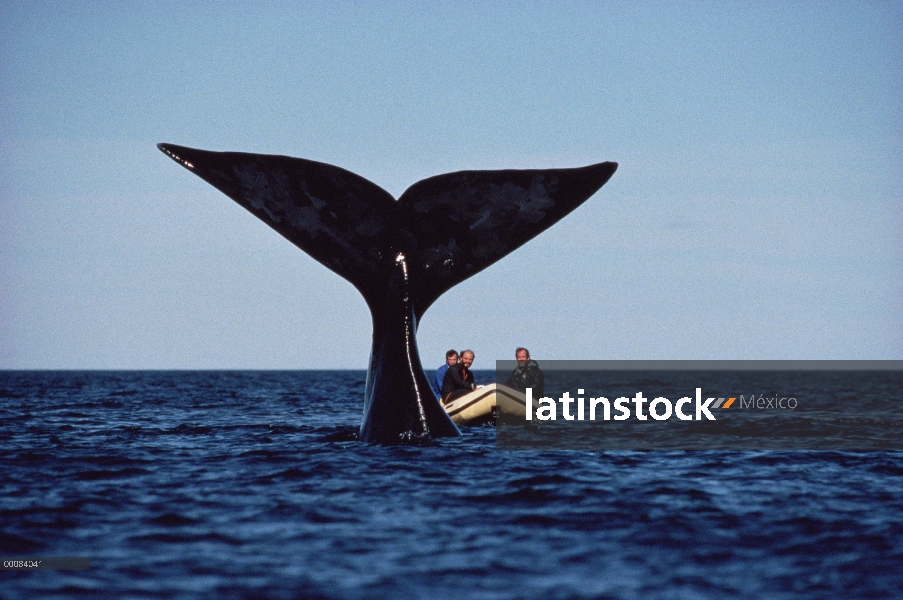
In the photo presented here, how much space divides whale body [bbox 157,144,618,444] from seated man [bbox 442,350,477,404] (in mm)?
8582

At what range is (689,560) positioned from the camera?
743cm

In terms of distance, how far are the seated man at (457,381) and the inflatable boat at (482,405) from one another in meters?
0.78

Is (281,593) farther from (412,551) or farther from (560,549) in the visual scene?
(560,549)

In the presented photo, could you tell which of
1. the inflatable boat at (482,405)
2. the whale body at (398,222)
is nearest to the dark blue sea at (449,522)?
the whale body at (398,222)

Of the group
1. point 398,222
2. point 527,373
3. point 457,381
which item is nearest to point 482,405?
point 457,381

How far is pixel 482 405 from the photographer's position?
19.6m

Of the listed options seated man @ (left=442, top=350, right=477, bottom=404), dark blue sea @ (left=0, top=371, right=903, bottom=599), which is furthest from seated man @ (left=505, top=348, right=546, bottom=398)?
dark blue sea @ (left=0, top=371, right=903, bottom=599)

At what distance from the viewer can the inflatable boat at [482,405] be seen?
64.0 ft

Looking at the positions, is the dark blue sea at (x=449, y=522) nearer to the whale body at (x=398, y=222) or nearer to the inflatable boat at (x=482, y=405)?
the whale body at (x=398, y=222)

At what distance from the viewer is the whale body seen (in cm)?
1045

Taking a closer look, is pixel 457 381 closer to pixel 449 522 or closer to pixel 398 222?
pixel 398 222

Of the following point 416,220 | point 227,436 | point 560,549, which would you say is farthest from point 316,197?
point 227,436

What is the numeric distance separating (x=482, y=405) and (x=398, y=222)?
8.84 metres

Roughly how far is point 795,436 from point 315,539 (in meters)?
11.8
